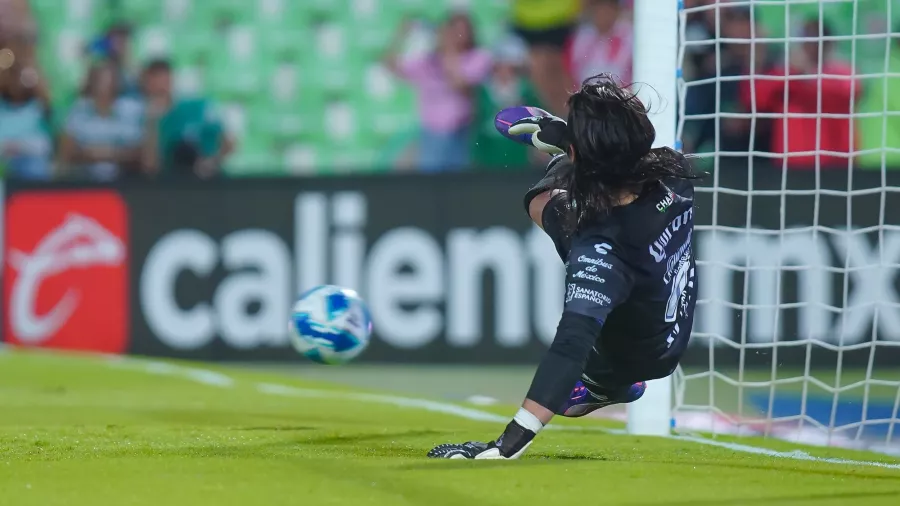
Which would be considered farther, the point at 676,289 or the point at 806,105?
the point at 806,105

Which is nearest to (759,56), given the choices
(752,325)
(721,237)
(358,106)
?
(721,237)

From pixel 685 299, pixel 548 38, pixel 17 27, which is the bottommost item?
pixel 685 299

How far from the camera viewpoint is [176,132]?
40.9 ft

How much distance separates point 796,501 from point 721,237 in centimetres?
579

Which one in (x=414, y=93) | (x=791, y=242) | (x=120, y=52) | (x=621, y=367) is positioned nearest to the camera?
(x=621, y=367)

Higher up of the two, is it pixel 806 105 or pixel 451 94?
pixel 451 94

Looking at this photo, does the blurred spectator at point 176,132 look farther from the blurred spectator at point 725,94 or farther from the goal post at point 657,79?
the goal post at point 657,79

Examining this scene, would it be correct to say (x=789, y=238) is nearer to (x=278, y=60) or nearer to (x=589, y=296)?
(x=589, y=296)

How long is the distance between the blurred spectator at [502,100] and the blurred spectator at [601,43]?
46cm

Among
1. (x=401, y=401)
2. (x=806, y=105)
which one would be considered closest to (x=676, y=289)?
(x=401, y=401)

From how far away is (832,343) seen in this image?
31.7 feet

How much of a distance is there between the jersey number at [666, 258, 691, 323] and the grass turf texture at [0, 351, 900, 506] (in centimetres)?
55

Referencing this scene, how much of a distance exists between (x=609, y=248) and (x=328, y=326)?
2.22m

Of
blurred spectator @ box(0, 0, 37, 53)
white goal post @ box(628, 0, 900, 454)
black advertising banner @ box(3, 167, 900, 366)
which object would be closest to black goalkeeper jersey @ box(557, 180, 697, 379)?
white goal post @ box(628, 0, 900, 454)
